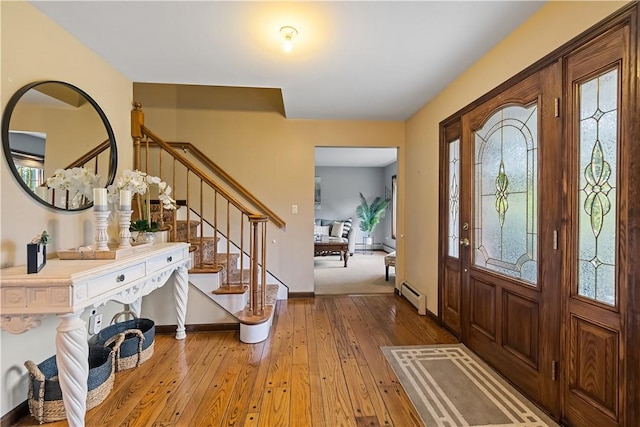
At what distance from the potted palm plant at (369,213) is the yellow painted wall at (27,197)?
6902mm

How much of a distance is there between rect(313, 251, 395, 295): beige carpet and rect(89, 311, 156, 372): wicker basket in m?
2.27

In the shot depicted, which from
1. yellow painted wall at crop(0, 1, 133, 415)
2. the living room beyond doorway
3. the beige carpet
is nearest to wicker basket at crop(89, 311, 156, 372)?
yellow painted wall at crop(0, 1, 133, 415)

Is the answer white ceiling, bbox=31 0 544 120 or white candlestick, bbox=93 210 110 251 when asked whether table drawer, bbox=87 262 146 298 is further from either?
white ceiling, bbox=31 0 544 120

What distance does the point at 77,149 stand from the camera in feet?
6.87

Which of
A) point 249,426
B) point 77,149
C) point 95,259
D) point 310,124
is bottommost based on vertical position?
point 249,426

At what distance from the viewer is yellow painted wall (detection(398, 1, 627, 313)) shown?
5.24ft

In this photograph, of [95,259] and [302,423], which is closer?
[302,423]

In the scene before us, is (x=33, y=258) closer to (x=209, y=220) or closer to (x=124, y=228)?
(x=124, y=228)

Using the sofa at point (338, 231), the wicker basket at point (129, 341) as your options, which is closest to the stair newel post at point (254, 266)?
the wicker basket at point (129, 341)

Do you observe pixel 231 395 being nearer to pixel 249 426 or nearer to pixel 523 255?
pixel 249 426

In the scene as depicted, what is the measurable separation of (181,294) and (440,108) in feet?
10.2

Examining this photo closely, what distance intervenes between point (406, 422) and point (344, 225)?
20.1 ft

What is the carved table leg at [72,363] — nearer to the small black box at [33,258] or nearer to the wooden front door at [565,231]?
the small black box at [33,258]

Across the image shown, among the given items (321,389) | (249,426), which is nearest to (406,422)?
(321,389)
